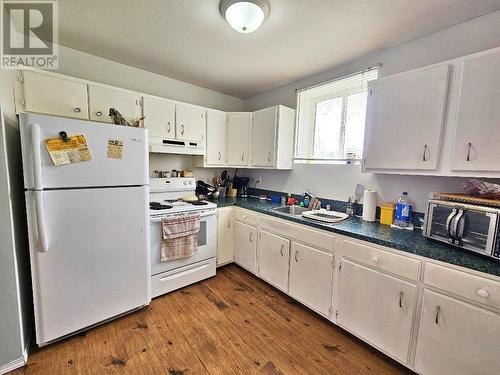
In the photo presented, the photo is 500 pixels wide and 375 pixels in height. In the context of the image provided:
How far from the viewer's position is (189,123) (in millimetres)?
2773

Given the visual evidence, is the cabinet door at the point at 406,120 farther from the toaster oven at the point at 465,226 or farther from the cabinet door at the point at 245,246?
the cabinet door at the point at 245,246

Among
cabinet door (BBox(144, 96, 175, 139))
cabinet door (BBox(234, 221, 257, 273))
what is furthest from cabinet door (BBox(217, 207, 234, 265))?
cabinet door (BBox(144, 96, 175, 139))

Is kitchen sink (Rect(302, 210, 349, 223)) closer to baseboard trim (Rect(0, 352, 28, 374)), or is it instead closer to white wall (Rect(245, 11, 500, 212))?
white wall (Rect(245, 11, 500, 212))

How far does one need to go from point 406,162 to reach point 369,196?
1.42 feet

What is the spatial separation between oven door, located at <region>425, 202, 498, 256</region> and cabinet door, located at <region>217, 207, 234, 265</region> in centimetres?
203

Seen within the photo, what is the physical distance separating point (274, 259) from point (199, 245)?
87cm

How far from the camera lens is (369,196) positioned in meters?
2.01

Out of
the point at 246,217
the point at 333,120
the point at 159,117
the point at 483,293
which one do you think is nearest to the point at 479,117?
the point at 483,293

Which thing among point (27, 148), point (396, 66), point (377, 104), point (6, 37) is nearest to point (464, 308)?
point (377, 104)

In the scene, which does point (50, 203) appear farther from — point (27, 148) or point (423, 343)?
point (423, 343)

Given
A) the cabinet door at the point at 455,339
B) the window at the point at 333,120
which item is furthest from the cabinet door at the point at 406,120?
the cabinet door at the point at 455,339

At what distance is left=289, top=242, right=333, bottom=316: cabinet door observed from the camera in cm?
186

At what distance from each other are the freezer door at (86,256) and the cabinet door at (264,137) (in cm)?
152

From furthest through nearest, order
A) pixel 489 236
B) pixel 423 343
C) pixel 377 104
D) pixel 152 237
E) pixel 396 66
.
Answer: pixel 152 237, pixel 396 66, pixel 377 104, pixel 423 343, pixel 489 236
